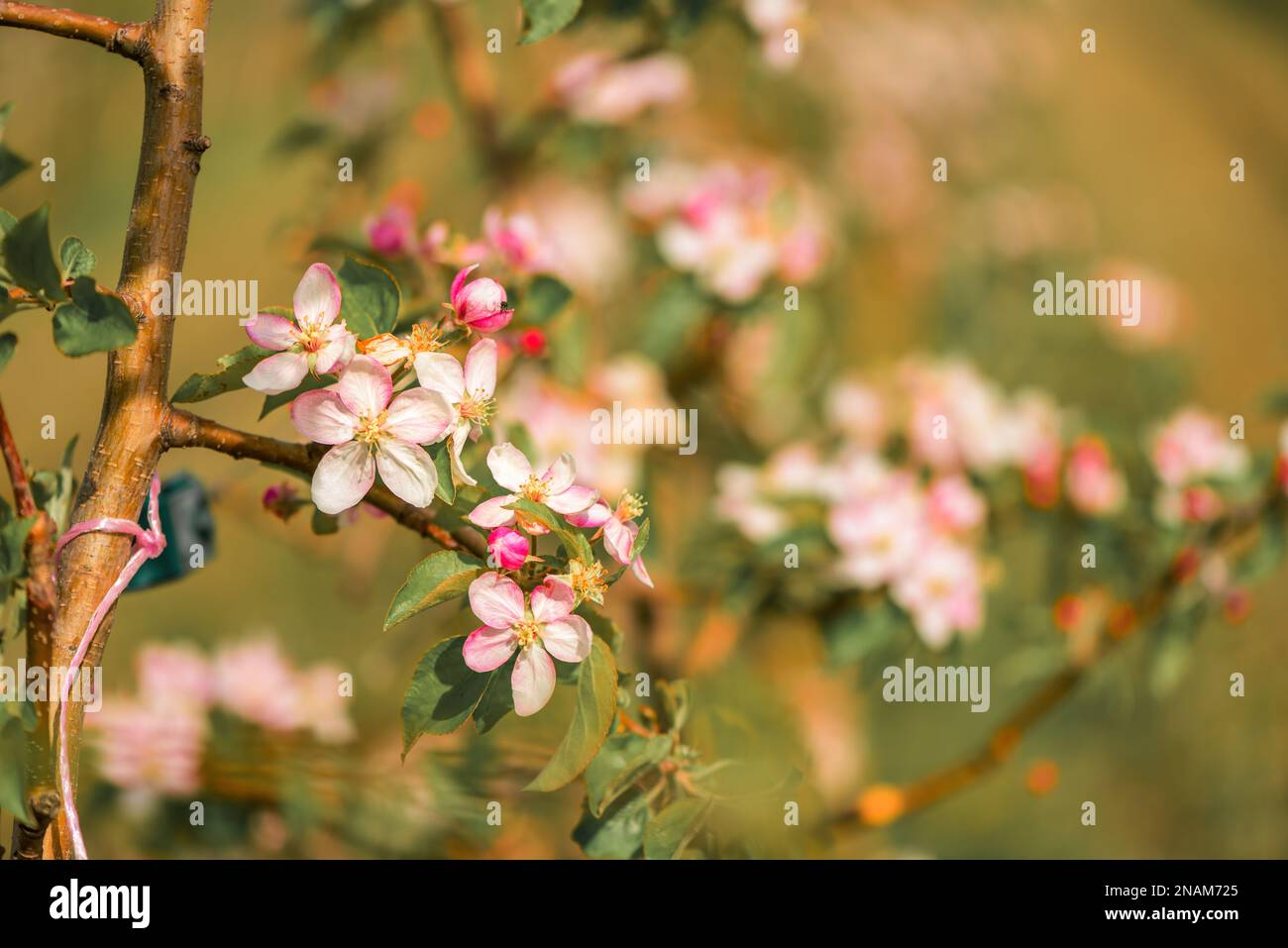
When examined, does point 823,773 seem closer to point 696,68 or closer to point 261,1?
point 696,68

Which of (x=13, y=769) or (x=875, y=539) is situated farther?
(x=875, y=539)

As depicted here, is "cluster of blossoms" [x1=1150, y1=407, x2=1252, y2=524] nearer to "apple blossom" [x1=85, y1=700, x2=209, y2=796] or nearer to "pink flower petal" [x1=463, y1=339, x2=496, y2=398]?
"pink flower petal" [x1=463, y1=339, x2=496, y2=398]

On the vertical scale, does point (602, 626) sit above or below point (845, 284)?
below

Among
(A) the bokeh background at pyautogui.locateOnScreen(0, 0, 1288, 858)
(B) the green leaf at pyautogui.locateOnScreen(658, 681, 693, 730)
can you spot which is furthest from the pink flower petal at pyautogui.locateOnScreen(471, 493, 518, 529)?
(A) the bokeh background at pyautogui.locateOnScreen(0, 0, 1288, 858)

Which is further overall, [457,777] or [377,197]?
[377,197]

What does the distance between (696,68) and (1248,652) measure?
2.81 feet

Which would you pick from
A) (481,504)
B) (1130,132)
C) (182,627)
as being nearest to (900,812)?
(481,504)

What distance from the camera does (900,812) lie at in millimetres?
615

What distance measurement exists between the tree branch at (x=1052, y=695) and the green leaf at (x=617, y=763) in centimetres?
31

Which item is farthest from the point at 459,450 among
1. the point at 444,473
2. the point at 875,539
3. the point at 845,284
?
the point at 845,284

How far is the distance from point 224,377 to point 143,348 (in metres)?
0.03

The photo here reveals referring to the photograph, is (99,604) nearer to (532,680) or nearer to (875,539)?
(532,680)

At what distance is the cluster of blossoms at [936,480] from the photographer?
1.87 ft

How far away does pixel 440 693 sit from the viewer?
0.30 meters
